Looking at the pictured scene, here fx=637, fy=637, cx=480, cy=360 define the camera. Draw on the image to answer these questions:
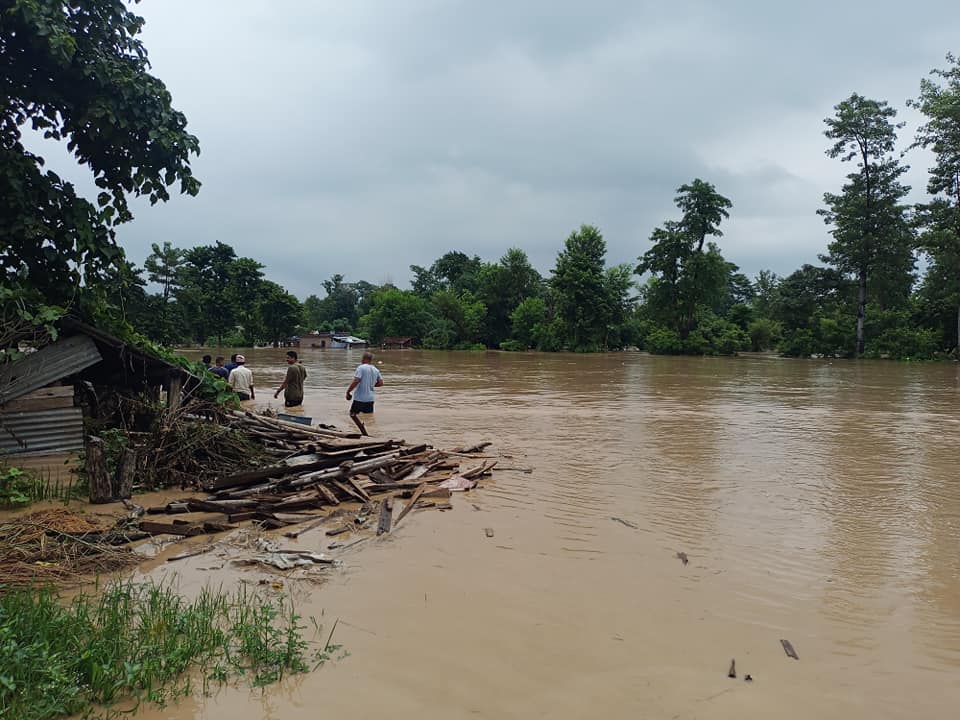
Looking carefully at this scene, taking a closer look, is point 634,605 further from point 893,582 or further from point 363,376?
point 363,376

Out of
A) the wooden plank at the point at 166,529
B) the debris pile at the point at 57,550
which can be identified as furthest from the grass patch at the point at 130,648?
the wooden plank at the point at 166,529

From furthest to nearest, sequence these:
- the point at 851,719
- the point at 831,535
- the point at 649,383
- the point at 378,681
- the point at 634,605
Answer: the point at 649,383 < the point at 831,535 < the point at 634,605 < the point at 378,681 < the point at 851,719

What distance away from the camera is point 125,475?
763cm

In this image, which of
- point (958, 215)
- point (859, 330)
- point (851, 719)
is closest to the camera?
point (851, 719)

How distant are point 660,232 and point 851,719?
63.8 metres

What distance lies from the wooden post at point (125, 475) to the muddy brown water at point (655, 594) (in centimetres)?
223

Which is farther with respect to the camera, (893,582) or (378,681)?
(893,582)

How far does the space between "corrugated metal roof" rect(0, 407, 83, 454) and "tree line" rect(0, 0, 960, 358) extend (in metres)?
1.32

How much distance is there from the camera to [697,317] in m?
63.9

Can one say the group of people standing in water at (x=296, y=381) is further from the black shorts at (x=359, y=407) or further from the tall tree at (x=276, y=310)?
the tall tree at (x=276, y=310)

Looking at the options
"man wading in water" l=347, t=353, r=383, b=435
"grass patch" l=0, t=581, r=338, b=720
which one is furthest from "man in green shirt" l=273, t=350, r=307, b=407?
"grass patch" l=0, t=581, r=338, b=720

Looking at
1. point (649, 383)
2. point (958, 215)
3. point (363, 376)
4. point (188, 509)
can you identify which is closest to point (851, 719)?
point (188, 509)

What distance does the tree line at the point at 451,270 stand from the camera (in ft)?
26.0

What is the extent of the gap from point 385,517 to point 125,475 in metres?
3.20
